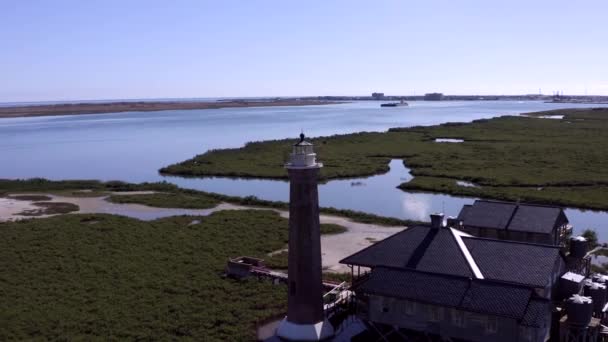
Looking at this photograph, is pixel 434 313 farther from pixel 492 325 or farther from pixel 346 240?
pixel 346 240

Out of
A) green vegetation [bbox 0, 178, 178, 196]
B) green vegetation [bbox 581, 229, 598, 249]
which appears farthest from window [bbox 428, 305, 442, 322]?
green vegetation [bbox 0, 178, 178, 196]

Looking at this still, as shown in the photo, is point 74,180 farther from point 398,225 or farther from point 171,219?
point 398,225

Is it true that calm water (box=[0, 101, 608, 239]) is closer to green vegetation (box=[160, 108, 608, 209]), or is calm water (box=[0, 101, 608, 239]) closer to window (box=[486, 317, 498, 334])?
green vegetation (box=[160, 108, 608, 209])

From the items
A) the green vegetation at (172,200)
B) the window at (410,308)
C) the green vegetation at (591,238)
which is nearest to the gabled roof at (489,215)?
the window at (410,308)

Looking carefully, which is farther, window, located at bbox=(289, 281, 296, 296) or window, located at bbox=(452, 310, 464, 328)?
window, located at bbox=(289, 281, 296, 296)

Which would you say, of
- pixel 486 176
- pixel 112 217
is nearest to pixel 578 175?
pixel 486 176

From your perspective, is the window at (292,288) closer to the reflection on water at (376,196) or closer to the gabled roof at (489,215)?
the gabled roof at (489,215)

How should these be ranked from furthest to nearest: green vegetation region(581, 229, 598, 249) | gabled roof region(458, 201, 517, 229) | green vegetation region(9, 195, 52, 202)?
1. green vegetation region(9, 195, 52, 202)
2. green vegetation region(581, 229, 598, 249)
3. gabled roof region(458, 201, 517, 229)
